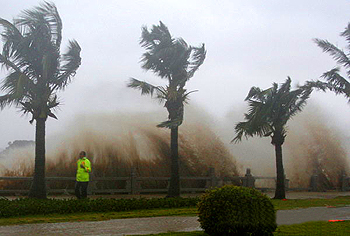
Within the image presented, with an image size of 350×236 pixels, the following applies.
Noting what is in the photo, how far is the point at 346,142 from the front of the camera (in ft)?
123

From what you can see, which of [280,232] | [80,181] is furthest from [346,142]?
[280,232]

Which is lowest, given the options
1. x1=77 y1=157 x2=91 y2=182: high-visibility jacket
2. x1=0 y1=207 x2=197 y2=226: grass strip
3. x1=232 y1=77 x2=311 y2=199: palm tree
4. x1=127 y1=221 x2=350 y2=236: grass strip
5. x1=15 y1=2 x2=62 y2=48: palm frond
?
x1=0 y1=207 x2=197 y2=226: grass strip

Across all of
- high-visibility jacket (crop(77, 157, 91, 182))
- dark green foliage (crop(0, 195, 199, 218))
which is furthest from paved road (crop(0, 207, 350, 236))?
high-visibility jacket (crop(77, 157, 91, 182))

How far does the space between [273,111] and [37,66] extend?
11.5 metres

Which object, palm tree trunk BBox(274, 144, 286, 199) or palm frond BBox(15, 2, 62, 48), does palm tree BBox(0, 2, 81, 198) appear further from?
palm tree trunk BBox(274, 144, 286, 199)

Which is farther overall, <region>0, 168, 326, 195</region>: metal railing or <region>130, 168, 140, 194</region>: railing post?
<region>130, 168, 140, 194</region>: railing post

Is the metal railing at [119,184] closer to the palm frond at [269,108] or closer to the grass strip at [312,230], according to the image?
the palm frond at [269,108]

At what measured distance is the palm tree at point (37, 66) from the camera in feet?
53.8

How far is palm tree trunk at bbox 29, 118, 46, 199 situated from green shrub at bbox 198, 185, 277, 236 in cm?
995

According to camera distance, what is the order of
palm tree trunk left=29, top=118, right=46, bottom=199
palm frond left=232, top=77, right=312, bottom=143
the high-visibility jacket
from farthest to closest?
1. palm frond left=232, top=77, right=312, bottom=143
2. palm tree trunk left=29, top=118, right=46, bottom=199
3. the high-visibility jacket

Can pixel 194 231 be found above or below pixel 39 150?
below

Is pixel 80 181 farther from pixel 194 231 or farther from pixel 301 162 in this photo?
pixel 301 162

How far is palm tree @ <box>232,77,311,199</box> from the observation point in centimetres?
2064

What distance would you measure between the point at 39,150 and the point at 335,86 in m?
16.2
